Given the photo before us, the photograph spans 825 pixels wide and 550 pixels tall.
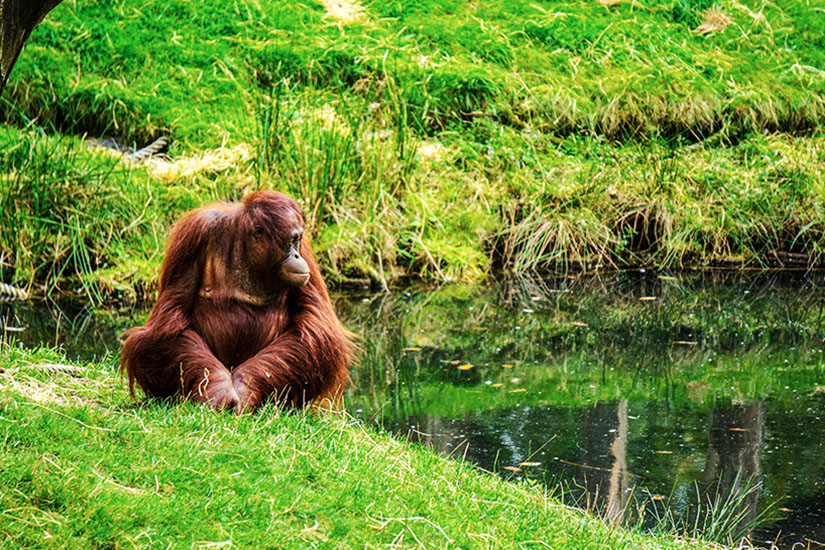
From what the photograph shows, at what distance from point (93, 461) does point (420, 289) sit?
6377 millimetres

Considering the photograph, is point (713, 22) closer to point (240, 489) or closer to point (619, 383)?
point (619, 383)

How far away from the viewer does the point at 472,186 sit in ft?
34.4

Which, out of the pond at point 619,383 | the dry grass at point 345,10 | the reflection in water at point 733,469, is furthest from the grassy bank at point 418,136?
the reflection in water at point 733,469

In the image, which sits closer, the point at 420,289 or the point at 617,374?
the point at 617,374

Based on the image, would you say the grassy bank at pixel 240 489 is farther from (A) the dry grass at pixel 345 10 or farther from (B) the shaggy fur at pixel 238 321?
(A) the dry grass at pixel 345 10

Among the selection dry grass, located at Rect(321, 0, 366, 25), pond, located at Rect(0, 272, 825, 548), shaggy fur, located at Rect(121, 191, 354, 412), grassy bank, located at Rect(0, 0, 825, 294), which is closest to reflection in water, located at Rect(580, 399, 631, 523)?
Result: pond, located at Rect(0, 272, 825, 548)

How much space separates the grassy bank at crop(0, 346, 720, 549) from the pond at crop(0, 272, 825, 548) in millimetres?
741

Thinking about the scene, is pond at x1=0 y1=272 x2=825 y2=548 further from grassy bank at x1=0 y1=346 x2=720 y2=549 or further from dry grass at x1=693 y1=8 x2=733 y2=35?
dry grass at x1=693 y1=8 x2=733 y2=35

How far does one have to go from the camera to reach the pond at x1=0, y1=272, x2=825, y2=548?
471cm

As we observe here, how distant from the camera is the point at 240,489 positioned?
3197 mm

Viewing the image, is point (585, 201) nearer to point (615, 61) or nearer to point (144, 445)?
point (615, 61)

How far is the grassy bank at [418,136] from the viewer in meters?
9.30

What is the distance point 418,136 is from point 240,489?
27.2 feet

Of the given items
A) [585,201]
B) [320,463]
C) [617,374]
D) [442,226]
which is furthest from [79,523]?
[585,201]
